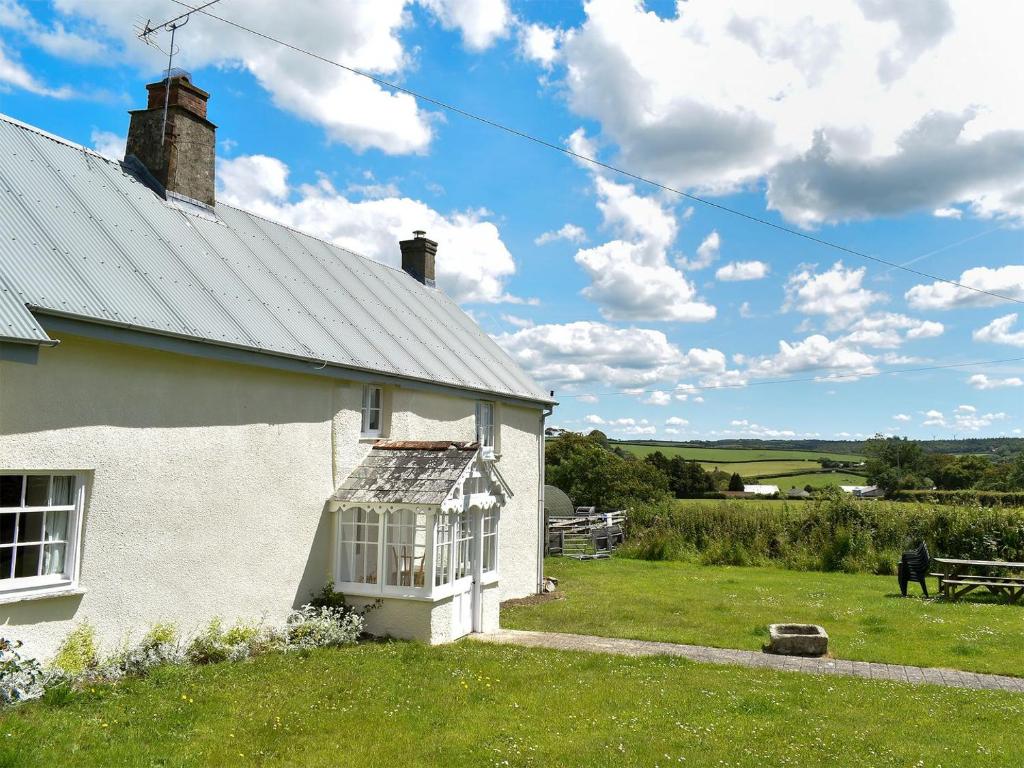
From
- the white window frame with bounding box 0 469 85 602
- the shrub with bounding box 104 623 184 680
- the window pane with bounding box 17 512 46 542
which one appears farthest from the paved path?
the window pane with bounding box 17 512 46 542

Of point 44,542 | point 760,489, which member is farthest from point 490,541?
point 760,489

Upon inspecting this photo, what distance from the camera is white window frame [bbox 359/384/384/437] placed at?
1388 cm

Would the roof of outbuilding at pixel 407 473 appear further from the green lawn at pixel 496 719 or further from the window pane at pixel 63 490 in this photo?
the window pane at pixel 63 490

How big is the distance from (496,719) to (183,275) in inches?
298

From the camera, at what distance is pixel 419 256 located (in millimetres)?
21797

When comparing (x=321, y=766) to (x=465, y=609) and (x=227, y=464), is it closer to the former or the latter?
(x=227, y=464)

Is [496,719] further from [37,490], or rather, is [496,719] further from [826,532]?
[826,532]

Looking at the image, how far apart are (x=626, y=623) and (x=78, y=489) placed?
32.7ft

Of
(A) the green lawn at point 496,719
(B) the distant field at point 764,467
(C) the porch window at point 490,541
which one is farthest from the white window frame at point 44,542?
(B) the distant field at point 764,467

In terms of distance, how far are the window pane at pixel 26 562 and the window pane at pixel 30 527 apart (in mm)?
95

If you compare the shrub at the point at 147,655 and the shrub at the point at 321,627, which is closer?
the shrub at the point at 147,655

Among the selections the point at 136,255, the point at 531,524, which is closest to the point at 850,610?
the point at 531,524

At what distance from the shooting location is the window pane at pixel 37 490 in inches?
330

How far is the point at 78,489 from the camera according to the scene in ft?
28.7
